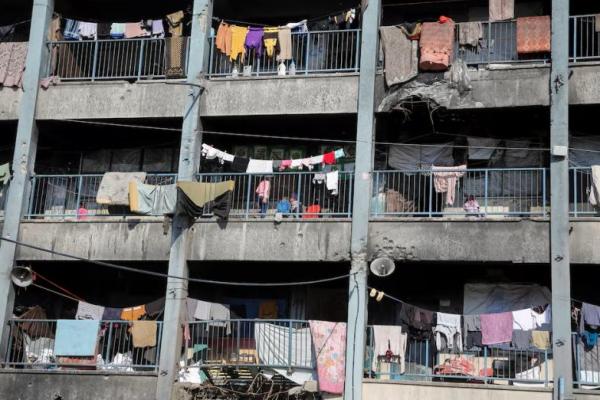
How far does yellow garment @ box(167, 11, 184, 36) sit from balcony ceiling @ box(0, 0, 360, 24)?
84 cm

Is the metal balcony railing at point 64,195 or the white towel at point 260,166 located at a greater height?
the white towel at point 260,166

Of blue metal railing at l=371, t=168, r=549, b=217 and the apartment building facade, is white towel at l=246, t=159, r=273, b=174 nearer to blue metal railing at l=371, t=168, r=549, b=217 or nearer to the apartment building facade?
the apartment building facade

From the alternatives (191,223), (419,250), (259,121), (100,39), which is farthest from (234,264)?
(100,39)

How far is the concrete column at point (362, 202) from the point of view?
63.1 ft

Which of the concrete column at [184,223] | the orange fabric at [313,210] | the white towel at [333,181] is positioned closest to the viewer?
the concrete column at [184,223]

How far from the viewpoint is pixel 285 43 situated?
2184 centimetres

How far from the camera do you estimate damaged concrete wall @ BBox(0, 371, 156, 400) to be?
65.3ft

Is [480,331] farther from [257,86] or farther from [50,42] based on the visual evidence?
[50,42]

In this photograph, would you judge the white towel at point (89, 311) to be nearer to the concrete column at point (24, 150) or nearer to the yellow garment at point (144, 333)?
the yellow garment at point (144, 333)

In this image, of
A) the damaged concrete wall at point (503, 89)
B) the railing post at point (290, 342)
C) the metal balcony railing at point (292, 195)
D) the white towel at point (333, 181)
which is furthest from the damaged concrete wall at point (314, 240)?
the damaged concrete wall at point (503, 89)

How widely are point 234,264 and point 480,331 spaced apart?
6.17m

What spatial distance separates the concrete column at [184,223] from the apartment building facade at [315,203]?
5 cm

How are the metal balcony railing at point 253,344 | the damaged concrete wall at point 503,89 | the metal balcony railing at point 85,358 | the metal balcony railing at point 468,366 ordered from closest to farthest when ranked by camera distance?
the metal balcony railing at point 468,366, the damaged concrete wall at point 503,89, the metal balcony railing at point 253,344, the metal balcony railing at point 85,358

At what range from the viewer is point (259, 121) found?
22047 millimetres
